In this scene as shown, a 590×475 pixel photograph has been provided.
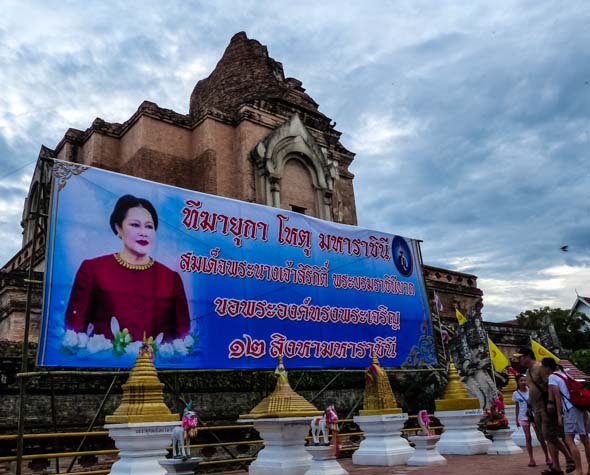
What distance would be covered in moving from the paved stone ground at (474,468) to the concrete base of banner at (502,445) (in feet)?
0.68

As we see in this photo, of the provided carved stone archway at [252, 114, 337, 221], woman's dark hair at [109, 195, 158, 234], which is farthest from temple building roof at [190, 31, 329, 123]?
woman's dark hair at [109, 195, 158, 234]

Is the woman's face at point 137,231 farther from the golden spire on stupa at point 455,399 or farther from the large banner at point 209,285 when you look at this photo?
the golden spire on stupa at point 455,399

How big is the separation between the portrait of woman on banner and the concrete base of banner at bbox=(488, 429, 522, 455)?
16.9 ft

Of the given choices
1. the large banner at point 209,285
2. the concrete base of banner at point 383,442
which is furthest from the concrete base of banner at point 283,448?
the large banner at point 209,285

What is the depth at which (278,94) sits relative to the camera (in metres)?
19.4

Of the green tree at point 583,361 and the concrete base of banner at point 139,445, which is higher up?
the green tree at point 583,361

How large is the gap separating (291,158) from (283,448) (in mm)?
12402

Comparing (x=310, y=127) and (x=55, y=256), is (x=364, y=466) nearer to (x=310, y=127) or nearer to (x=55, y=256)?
(x=55, y=256)

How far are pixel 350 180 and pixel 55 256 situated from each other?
1368 centimetres

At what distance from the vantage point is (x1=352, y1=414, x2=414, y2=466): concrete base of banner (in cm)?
788

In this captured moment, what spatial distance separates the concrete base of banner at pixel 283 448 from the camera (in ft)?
20.1

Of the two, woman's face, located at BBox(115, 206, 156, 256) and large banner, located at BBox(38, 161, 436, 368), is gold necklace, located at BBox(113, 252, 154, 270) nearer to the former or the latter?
large banner, located at BBox(38, 161, 436, 368)

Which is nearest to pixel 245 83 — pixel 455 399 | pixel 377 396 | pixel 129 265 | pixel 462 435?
pixel 129 265

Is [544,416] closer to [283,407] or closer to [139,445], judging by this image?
[283,407]
